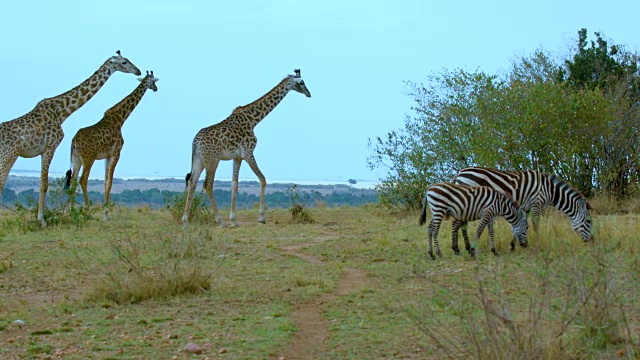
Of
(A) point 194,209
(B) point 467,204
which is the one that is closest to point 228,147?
(A) point 194,209

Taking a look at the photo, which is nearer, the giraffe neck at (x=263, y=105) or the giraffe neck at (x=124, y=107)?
the giraffe neck at (x=263, y=105)

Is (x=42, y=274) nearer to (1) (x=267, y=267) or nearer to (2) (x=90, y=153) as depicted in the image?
(1) (x=267, y=267)

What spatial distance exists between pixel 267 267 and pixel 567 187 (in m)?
4.24

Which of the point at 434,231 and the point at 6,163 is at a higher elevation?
the point at 6,163

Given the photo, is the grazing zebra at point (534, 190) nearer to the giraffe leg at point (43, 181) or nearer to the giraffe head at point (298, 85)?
the giraffe head at point (298, 85)

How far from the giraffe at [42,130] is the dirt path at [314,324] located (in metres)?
6.95

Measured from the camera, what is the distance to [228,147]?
16281 millimetres

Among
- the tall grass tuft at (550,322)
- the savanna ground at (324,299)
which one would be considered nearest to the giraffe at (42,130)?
the savanna ground at (324,299)

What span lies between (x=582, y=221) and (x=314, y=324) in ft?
18.1

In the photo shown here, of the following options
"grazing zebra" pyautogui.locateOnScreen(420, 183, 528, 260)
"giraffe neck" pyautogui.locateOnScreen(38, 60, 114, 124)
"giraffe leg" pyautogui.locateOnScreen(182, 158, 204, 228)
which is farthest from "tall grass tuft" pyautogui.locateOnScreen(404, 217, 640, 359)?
"giraffe neck" pyautogui.locateOnScreen(38, 60, 114, 124)

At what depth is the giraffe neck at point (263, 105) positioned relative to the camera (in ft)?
56.0

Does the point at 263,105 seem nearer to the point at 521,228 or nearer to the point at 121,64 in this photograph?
the point at 121,64

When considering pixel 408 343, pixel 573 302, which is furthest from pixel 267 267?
pixel 573 302

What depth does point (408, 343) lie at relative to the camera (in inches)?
261
